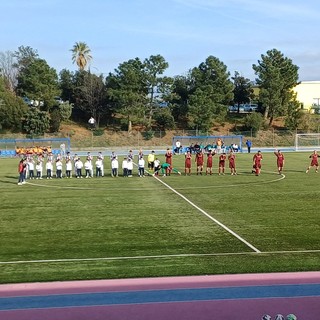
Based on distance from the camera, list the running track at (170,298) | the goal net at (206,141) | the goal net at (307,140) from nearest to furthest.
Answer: the running track at (170,298), the goal net at (206,141), the goal net at (307,140)

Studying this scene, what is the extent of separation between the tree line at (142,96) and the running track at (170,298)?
58.8m

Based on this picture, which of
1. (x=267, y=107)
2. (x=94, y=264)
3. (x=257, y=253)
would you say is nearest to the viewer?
(x=94, y=264)

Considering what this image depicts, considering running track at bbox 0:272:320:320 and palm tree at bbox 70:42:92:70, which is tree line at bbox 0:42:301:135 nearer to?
palm tree at bbox 70:42:92:70

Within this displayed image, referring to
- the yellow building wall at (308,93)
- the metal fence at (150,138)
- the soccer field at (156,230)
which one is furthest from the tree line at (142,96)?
the soccer field at (156,230)

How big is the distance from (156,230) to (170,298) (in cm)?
579

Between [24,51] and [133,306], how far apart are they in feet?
263

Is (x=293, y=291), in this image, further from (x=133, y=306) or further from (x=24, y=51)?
(x=24, y=51)

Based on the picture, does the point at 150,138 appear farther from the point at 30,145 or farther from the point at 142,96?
the point at 30,145

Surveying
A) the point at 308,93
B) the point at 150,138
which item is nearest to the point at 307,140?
the point at 150,138

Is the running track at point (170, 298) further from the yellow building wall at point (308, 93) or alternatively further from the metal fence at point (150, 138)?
the yellow building wall at point (308, 93)

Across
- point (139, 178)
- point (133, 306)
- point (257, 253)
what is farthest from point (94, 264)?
point (139, 178)

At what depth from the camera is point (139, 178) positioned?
29891 mm

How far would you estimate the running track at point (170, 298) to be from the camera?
27.8 feet

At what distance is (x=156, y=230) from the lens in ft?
49.4
